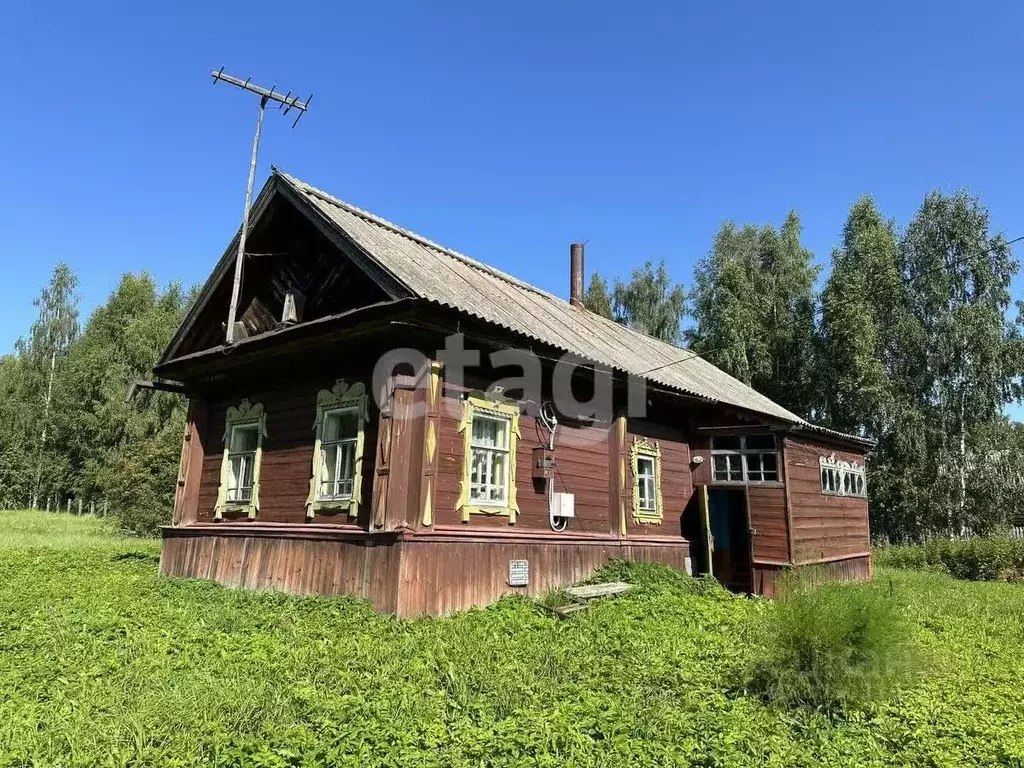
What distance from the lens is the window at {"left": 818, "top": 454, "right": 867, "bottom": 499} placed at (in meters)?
14.7

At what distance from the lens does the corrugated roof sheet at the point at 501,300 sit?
31.8ft

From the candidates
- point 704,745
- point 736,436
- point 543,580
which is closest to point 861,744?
Result: point 704,745

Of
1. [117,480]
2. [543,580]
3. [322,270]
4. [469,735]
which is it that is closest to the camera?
[469,735]

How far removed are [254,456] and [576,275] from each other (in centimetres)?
1053

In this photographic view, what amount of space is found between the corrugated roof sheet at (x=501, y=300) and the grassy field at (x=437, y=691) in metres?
4.05

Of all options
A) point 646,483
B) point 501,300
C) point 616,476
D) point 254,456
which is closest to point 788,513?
point 646,483

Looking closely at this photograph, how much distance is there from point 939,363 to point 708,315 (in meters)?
9.80

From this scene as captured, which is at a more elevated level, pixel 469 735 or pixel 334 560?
pixel 334 560

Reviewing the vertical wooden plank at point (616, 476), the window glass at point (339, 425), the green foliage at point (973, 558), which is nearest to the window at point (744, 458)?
the vertical wooden plank at point (616, 476)

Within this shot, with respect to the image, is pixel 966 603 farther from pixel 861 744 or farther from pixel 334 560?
pixel 334 560

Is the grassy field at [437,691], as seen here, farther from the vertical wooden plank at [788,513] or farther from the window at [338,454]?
the vertical wooden plank at [788,513]

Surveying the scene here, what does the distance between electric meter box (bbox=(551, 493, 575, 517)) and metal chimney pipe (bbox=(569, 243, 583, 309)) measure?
8.75m

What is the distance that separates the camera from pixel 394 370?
9.15 m

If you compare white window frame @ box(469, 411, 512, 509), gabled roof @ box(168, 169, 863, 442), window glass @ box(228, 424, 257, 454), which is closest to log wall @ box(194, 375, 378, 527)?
window glass @ box(228, 424, 257, 454)
